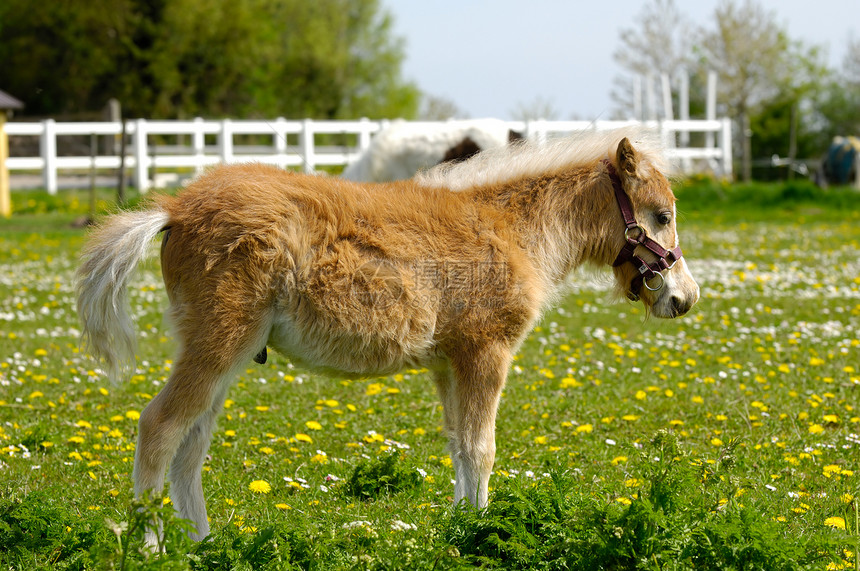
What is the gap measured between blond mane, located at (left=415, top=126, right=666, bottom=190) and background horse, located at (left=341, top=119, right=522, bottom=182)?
920cm

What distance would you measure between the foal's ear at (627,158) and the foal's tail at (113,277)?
7.41 ft

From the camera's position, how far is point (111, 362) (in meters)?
3.97

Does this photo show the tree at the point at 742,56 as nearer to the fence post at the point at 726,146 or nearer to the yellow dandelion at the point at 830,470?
the fence post at the point at 726,146

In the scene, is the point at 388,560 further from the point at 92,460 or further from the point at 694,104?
the point at 694,104

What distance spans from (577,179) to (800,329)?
5390 millimetres

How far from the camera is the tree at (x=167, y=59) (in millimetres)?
35094

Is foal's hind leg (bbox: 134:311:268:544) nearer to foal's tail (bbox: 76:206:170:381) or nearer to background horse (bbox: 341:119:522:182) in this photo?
foal's tail (bbox: 76:206:170:381)

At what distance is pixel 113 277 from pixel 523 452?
273 cm

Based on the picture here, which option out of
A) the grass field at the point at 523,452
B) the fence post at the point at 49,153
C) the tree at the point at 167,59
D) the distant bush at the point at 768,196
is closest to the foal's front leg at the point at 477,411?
the grass field at the point at 523,452

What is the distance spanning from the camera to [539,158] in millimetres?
4547

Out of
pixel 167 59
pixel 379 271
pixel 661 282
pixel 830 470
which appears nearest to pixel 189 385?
pixel 379 271

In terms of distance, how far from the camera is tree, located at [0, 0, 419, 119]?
1382 inches

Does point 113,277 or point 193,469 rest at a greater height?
point 113,277

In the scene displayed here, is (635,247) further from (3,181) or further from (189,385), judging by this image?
(3,181)
